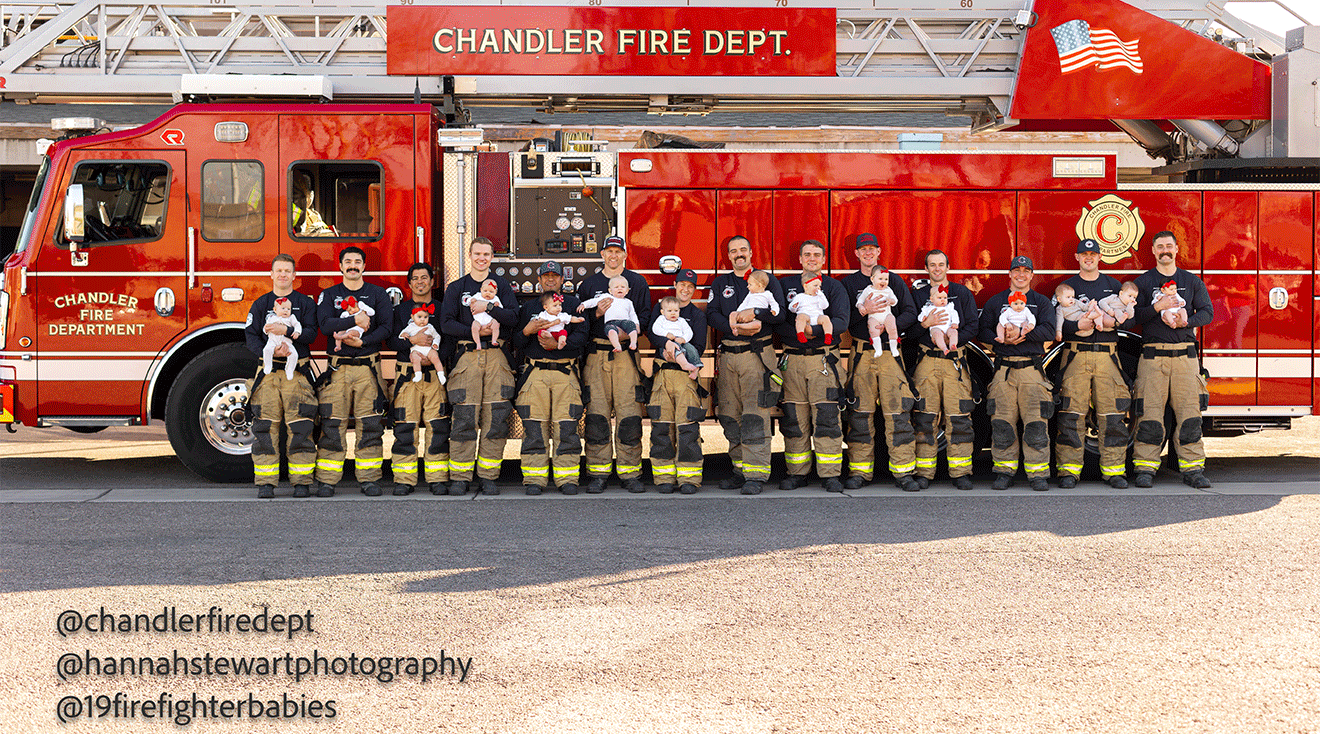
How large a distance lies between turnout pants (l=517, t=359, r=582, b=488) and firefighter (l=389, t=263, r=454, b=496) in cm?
59

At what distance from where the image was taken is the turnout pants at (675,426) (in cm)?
838

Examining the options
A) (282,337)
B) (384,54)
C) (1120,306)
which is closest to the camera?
(282,337)

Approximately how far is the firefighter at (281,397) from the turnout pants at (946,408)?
4520mm

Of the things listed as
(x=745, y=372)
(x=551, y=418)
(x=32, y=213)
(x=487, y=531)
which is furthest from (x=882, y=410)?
(x=32, y=213)

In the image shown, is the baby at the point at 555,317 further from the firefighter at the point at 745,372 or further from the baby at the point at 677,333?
the firefighter at the point at 745,372

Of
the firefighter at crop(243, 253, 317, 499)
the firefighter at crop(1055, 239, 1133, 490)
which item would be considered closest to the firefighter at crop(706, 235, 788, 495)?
the firefighter at crop(1055, 239, 1133, 490)

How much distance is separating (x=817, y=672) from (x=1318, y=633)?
7.47 ft

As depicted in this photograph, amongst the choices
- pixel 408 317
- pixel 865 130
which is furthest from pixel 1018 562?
pixel 865 130

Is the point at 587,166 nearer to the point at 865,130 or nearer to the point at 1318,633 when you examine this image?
the point at 1318,633

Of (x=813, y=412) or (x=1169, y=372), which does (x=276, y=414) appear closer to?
(x=813, y=412)

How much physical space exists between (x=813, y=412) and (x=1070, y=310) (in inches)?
84.2

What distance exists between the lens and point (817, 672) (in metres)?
4.43

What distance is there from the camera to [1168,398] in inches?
345

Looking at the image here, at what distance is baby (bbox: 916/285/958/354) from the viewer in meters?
8.49
